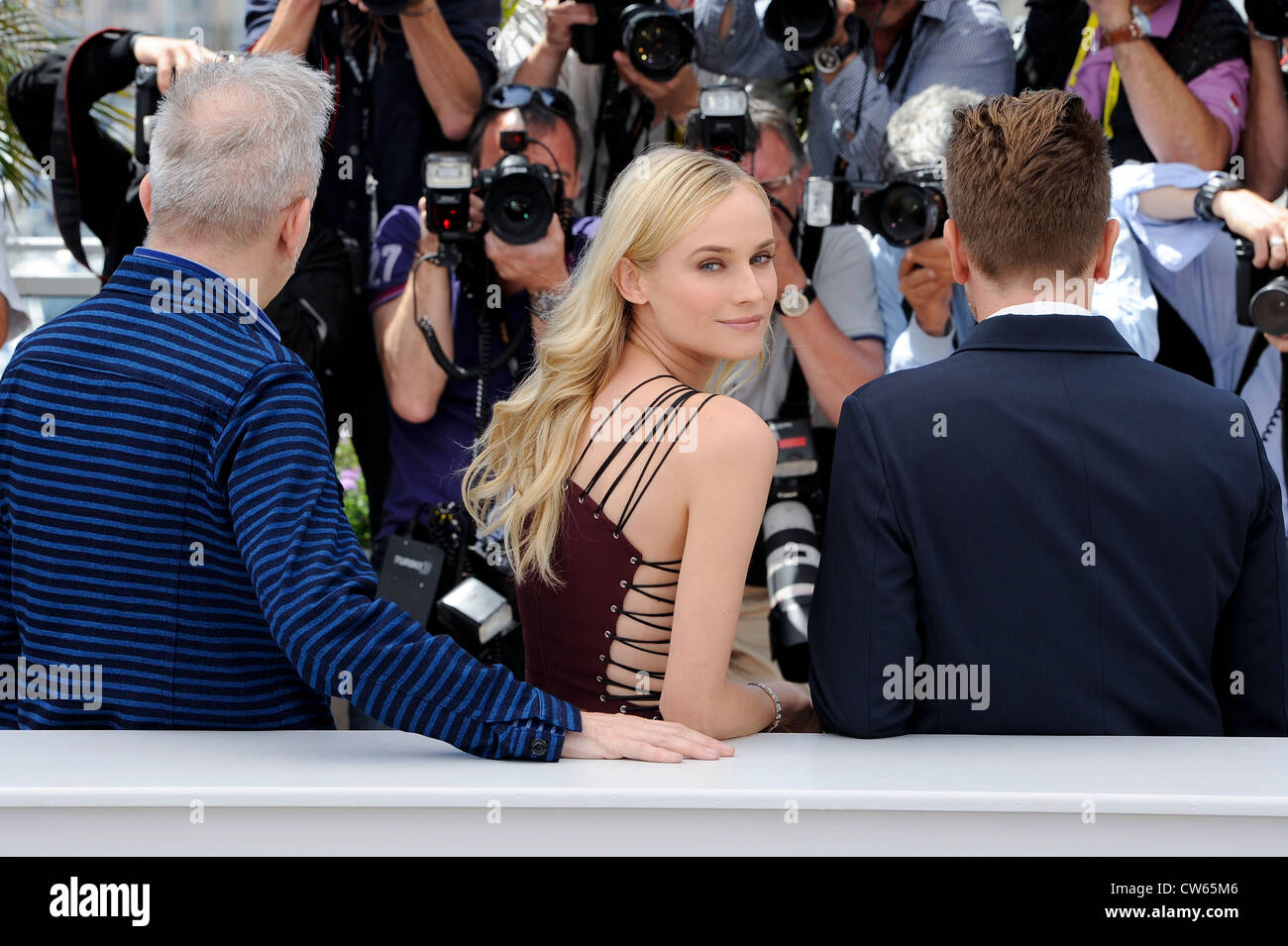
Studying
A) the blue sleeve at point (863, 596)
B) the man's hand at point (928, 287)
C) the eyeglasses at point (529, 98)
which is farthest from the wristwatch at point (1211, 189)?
the blue sleeve at point (863, 596)

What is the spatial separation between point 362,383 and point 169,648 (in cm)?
178

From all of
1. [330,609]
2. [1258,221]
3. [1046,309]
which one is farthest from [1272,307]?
[330,609]

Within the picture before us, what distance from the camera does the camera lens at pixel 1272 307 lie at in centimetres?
271

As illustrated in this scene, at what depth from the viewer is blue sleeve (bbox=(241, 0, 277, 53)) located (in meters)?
3.31

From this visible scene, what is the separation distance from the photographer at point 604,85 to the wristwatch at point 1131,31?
95 centimetres

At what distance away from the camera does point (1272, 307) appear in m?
2.71

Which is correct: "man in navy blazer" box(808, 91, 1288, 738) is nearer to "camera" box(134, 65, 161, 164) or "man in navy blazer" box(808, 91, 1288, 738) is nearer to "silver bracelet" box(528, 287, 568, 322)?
"silver bracelet" box(528, 287, 568, 322)

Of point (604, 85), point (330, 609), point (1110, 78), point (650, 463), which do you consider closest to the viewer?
point (330, 609)

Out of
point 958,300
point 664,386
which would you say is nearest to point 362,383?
point 958,300

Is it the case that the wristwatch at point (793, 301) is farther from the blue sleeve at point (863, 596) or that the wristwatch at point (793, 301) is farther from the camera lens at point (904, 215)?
the blue sleeve at point (863, 596)

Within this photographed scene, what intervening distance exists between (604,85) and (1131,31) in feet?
4.14

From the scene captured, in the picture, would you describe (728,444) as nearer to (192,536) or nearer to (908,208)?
(192,536)

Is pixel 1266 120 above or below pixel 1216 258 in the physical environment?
above
